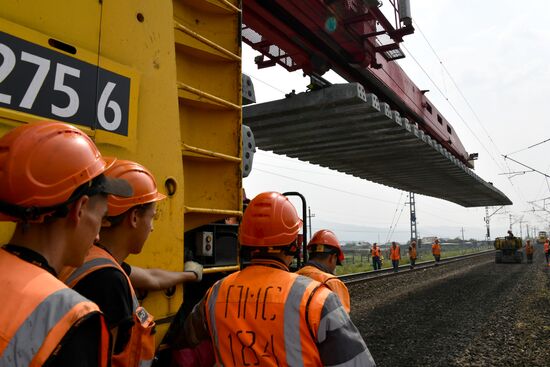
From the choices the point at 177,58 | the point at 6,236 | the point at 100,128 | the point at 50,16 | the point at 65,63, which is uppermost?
the point at 177,58

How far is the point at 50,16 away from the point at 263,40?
4.26m

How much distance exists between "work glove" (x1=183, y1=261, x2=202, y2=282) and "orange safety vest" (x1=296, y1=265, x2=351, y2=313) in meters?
0.84

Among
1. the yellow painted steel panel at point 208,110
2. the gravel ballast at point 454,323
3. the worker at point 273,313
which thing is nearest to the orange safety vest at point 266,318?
the worker at point 273,313

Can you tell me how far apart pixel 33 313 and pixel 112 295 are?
1.85 feet

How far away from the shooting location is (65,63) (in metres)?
1.95

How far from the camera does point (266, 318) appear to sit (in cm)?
188

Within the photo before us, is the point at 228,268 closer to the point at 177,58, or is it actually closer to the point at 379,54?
the point at 177,58

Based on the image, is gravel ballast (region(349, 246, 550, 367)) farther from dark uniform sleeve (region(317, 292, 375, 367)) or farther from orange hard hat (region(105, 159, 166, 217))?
orange hard hat (region(105, 159, 166, 217))

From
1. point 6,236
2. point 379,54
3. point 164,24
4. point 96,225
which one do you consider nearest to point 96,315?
point 96,225

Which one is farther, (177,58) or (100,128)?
(177,58)

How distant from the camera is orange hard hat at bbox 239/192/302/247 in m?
2.14

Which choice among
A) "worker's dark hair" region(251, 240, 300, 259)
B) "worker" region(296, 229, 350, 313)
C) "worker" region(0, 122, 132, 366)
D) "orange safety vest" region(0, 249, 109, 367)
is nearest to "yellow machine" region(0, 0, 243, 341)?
"worker's dark hair" region(251, 240, 300, 259)

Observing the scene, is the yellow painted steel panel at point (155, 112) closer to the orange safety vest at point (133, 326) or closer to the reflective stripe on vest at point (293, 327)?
the orange safety vest at point (133, 326)

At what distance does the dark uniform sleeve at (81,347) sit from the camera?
97cm
